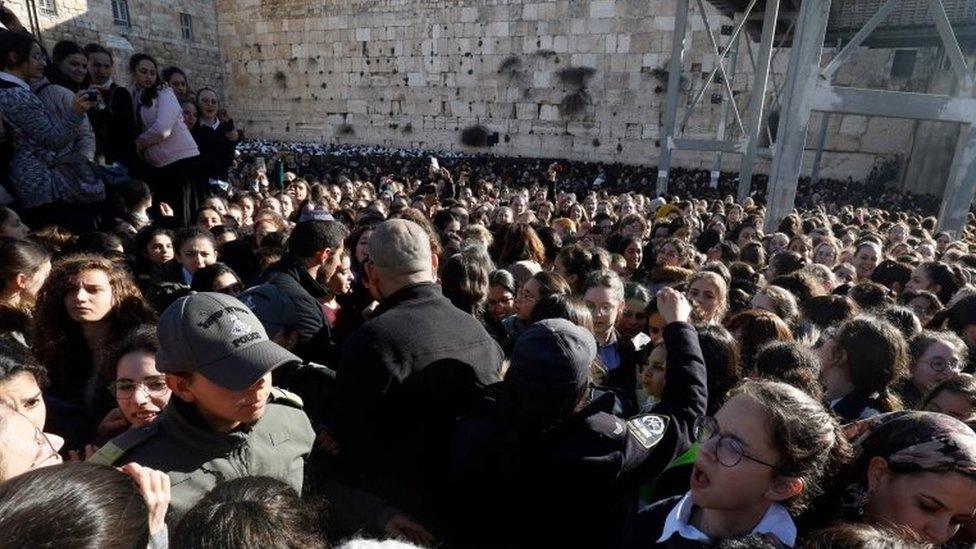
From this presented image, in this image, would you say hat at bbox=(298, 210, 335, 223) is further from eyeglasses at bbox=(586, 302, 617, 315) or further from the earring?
the earring

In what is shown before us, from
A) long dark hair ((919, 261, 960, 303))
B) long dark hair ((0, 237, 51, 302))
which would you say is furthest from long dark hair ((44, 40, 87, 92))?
long dark hair ((919, 261, 960, 303))

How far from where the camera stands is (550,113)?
1741 centimetres

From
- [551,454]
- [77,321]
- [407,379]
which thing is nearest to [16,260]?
[77,321]

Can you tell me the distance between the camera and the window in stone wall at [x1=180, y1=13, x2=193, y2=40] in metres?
20.6

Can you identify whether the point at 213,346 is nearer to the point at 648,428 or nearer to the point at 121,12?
the point at 648,428

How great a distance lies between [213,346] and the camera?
1.44m

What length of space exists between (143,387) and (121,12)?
72.2ft

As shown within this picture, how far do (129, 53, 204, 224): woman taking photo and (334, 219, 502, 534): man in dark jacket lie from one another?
13.1 feet

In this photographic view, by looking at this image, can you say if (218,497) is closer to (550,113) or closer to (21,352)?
(21,352)

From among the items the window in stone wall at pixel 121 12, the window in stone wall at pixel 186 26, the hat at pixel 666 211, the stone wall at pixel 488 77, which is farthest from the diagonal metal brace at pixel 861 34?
the window in stone wall at pixel 186 26

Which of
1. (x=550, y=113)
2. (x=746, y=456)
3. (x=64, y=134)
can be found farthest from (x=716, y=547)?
(x=550, y=113)

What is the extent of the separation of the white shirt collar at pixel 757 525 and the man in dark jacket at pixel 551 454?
0.55ft

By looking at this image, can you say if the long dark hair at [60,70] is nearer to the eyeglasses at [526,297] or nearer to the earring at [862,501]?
the eyeglasses at [526,297]

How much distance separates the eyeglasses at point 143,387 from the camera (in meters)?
1.83
